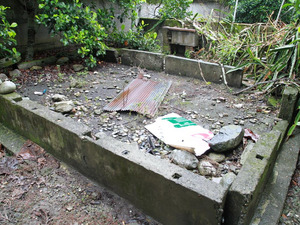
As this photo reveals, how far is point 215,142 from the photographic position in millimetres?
2543

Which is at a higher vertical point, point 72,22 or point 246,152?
point 72,22

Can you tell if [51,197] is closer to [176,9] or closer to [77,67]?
[77,67]

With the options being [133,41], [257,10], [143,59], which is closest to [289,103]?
[143,59]

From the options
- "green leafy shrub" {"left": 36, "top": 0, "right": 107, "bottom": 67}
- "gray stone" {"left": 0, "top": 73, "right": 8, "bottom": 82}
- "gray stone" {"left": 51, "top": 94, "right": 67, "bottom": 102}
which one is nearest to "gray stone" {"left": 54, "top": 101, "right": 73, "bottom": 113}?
"gray stone" {"left": 51, "top": 94, "right": 67, "bottom": 102}

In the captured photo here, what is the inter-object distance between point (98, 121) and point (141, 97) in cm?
91

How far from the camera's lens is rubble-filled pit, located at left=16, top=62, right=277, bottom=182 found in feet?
9.75

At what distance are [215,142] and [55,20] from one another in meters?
3.81

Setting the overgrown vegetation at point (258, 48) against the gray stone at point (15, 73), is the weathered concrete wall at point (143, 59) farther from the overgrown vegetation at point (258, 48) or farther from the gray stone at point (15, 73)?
the gray stone at point (15, 73)

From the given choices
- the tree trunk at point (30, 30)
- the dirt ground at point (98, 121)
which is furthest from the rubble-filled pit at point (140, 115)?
the tree trunk at point (30, 30)

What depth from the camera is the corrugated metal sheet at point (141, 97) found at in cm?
355

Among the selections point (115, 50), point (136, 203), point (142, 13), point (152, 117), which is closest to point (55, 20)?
point (115, 50)

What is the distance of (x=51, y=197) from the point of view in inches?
94.0

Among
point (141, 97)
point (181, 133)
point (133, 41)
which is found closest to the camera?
point (181, 133)

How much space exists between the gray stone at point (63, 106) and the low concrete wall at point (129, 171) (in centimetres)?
51
